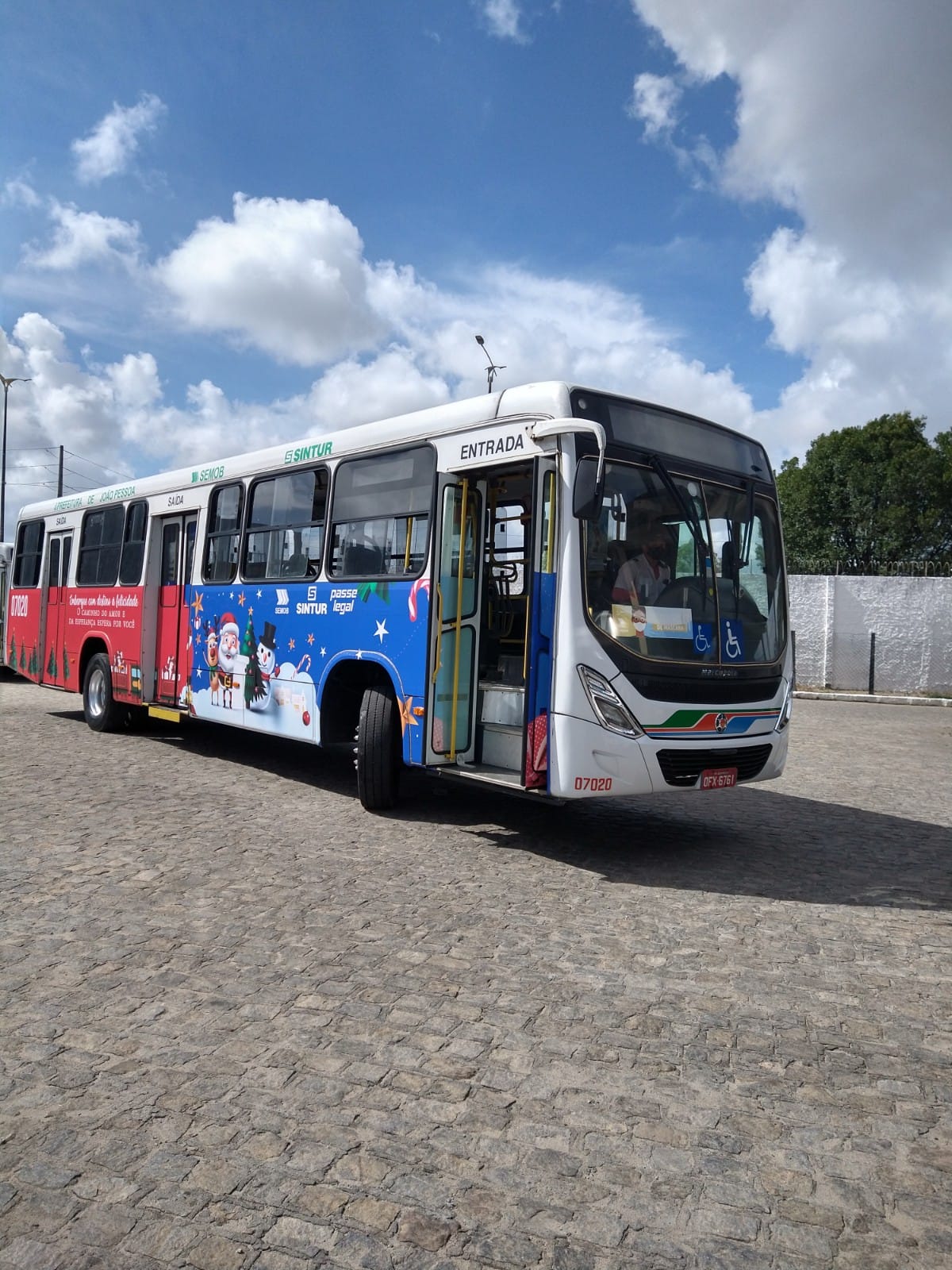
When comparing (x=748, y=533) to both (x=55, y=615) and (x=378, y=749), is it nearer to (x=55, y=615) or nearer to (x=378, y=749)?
(x=378, y=749)

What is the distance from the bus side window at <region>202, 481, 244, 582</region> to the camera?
10.8 meters

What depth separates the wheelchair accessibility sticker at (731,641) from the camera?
24.1 ft

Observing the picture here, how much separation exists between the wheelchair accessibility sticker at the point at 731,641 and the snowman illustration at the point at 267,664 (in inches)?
173

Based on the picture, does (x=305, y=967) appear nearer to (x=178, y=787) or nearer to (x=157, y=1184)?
(x=157, y=1184)

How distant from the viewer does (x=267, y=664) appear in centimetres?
999

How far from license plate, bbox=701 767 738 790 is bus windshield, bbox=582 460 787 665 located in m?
0.75

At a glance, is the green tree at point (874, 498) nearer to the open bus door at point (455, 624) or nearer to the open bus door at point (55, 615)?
the open bus door at point (55, 615)

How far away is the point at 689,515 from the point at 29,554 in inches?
473

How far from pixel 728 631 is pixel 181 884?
4068 millimetres

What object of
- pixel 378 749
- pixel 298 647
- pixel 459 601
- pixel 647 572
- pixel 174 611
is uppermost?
pixel 647 572

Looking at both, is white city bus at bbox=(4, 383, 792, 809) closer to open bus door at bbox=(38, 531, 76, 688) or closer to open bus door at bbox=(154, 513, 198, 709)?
open bus door at bbox=(154, 513, 198, 709)

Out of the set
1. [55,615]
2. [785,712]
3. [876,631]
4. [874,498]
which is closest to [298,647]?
[785,712]

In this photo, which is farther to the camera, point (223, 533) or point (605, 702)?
point (223, 533)

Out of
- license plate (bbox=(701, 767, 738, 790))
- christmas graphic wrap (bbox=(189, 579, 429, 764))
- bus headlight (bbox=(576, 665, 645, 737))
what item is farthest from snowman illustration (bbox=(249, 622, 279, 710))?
license plate (bbox=(701, 767, 738, 790))
